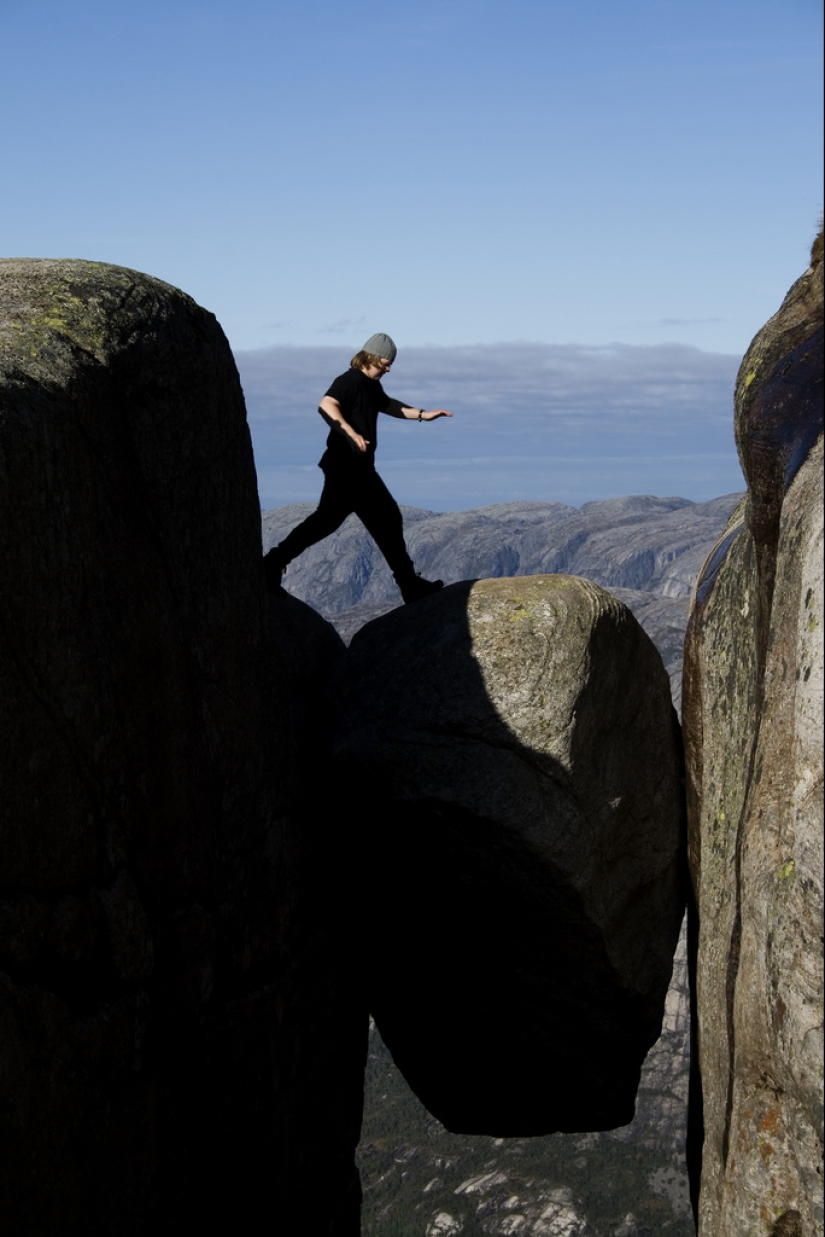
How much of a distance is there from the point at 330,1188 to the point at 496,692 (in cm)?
742

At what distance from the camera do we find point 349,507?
1611cm

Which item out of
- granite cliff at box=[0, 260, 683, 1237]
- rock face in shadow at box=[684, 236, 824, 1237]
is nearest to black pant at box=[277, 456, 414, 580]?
granite cliff at box=[0, 260, 683, 1237]

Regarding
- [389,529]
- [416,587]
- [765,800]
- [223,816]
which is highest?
[389,529]

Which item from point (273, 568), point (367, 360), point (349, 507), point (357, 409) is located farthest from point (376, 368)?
point (273, 568)

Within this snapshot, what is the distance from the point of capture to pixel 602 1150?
18500 cm

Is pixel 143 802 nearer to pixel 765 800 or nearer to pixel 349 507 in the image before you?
pixel 349 507

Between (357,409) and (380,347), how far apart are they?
907mm

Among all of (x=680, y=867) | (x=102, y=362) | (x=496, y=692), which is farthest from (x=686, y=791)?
(x=102, y=362)

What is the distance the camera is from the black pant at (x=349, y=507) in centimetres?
1595

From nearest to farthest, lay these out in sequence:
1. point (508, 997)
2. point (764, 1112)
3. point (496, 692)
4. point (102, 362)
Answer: point (764, 1112) → point (102, 362) → point (496, 692) → point (508, 997)

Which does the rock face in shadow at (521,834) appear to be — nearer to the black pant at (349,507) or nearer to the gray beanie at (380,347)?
the black pant at (349,507)

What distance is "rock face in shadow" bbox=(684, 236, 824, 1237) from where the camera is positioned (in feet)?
29.0

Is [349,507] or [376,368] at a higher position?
[376,368]

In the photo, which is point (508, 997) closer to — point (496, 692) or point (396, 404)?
point (496, 692)
